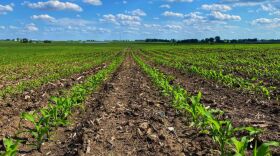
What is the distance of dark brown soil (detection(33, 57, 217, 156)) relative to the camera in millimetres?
5477

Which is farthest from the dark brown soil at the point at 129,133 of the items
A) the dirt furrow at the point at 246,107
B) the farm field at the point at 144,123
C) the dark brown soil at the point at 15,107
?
the dirt furrow at the point at 246,107

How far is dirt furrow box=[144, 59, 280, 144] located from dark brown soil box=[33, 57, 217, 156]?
1075mm

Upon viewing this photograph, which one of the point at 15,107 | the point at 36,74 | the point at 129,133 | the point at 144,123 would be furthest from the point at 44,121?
the point at 36,74

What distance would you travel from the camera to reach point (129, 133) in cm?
647

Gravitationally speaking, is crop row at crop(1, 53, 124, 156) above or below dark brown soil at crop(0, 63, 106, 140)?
above

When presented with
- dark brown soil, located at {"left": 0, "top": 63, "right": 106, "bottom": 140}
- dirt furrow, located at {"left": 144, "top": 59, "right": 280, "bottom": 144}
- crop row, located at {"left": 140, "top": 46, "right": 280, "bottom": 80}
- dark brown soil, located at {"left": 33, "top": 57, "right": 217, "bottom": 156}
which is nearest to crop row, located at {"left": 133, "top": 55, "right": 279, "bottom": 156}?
dark brown soil, located at {"left": 33, "top": 57, "right": 217, "bottom": 156}

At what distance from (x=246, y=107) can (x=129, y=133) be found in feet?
12.0

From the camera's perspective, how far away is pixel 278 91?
10953 millimetres

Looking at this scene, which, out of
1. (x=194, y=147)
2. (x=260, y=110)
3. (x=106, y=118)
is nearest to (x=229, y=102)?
(x=260, y=110)

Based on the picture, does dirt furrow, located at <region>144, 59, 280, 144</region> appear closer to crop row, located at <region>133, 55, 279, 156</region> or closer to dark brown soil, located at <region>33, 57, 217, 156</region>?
crop row, located at <region>133, 55, 279, 156</region>

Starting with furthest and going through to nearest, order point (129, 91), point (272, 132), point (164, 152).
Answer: point (129, 91)
point (272, 132)
point (164, 152)

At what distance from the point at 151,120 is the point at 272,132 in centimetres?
239

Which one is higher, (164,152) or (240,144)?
(240,144)

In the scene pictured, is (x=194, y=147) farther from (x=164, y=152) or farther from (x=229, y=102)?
(x=229, y=102)
